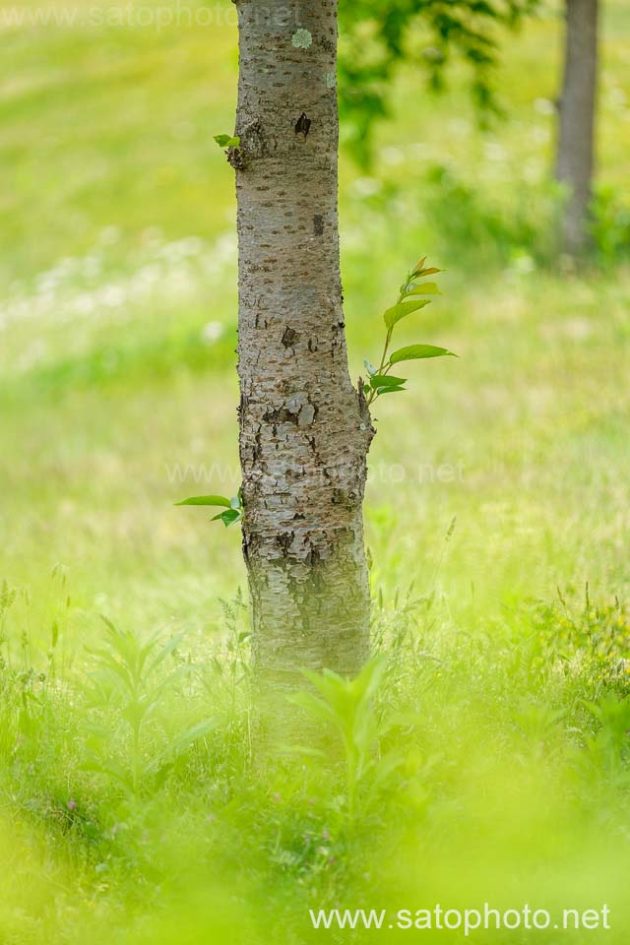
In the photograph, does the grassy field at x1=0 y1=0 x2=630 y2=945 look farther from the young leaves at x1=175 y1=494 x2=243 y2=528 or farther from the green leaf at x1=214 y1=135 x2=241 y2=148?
the green leaf at x1=214 y1=135 x2=241 y2=148

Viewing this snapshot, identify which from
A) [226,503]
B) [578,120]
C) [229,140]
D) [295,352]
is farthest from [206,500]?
[578,120]

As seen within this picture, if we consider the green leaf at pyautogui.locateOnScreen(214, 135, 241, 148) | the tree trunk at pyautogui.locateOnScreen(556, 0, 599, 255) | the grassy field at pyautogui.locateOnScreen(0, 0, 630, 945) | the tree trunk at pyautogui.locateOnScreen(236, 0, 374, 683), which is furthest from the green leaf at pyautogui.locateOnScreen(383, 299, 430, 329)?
the tree trunk at pyautogui.locateOnScreen(556, 0, 599, 255)

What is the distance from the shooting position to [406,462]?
7691 millimetres

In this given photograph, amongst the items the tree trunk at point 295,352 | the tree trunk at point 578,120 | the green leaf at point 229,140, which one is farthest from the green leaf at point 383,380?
the tree trunk at point 578,120

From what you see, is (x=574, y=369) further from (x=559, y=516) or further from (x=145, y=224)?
(x=145, y=224)

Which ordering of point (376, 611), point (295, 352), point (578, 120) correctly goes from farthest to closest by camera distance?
point (578, 120) < point (376, 611) < point (295, 352)

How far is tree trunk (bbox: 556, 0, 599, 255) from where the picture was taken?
11.5m

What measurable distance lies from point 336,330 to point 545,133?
20409 mm

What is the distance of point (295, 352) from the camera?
10.7 ft

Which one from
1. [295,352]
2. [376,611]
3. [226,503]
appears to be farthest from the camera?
[376,611]

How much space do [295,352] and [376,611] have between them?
127cm

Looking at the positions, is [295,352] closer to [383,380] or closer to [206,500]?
[383,380]

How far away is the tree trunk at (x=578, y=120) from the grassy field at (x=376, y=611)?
44 cm

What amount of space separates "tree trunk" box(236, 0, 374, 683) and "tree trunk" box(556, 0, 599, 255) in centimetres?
889
